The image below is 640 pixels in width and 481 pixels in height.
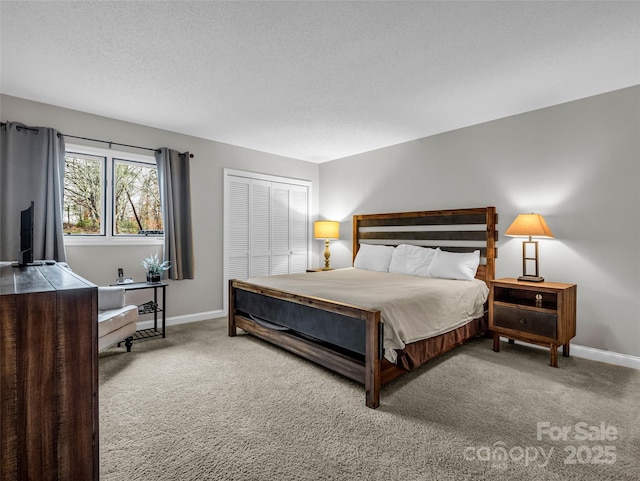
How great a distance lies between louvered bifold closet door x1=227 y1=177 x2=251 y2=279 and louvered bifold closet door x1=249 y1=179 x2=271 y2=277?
0.29 feet

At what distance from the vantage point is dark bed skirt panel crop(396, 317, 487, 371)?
8.54 ft

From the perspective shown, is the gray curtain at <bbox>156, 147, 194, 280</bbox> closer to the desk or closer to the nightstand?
the desk

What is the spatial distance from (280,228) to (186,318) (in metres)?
2.02

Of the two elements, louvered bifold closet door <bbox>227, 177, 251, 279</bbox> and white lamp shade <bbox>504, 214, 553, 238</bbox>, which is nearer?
white lamp shade <bbox>504, 214, 553, 238</bbox>

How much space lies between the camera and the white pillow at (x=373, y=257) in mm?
4633

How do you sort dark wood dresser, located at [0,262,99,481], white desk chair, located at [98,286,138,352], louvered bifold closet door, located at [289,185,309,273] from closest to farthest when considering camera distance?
dark wood dresser, located at [0,262,99,481] → white desk chair, located at [98,286,138,352] → louvered bifold closet door, located at [289,185,309,273]

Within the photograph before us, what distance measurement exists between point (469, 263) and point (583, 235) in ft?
3.52

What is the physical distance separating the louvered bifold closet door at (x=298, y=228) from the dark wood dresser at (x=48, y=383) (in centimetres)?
467

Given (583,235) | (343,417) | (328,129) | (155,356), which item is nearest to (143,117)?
(328,129)

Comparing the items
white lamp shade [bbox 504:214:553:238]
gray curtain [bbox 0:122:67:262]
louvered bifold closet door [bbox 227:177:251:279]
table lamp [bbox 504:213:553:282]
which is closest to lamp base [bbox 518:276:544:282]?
table lamp [bbox 504:213:553:282]

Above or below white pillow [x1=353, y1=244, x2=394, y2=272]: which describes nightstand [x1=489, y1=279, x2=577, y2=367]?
below

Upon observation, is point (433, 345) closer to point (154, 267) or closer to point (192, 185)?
point (154, 267)

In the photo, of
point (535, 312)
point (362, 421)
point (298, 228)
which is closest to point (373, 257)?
point (298, 228)

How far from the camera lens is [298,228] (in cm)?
589
